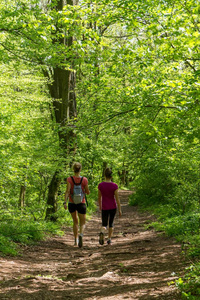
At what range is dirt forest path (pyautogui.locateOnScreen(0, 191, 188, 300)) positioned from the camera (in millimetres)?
4691

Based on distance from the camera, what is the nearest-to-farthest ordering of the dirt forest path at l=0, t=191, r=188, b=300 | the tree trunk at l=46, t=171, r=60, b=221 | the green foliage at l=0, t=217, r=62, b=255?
the dirt forest path at l=0, t=191, r=188, b=300
the green foliage at l=0, t=217, r=62, b=255
the tree trunk at l=46, t=171, r=60, b=221

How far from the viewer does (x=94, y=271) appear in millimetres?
6105

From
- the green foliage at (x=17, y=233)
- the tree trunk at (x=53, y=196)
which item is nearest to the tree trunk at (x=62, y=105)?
the tree trunk at (x=53, y=196)

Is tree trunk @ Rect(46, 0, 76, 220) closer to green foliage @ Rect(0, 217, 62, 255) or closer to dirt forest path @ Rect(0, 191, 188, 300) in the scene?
green foliage @ Rect(0, 217, 62, 255)

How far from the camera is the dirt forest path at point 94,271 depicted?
4.69 meters

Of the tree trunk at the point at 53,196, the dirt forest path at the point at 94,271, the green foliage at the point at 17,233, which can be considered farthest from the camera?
the tree trunk at the point at 53,196

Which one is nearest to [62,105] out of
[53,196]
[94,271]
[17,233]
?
[53,196]

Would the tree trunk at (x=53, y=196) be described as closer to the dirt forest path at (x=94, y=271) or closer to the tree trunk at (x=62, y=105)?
the tree trunk at (x=62, y=105)

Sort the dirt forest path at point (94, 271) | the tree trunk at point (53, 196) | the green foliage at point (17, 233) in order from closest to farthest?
the dirt forest path at point (94, 271), the green foliage at point (17, 233), the tree trunk at point (53, 196)

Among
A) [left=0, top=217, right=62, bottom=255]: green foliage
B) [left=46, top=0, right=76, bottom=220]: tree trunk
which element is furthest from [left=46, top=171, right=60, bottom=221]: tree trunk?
[left=0, top=217, right=62, bottom=255]: green foliage

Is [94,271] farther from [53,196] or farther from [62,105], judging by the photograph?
[62,105]

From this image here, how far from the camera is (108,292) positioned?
4750mm

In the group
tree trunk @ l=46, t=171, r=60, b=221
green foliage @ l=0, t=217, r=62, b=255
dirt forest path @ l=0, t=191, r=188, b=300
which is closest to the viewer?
dirt forest path @ l=0, t=191, r=188, b=300

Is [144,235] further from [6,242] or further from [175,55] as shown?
[175,55]
